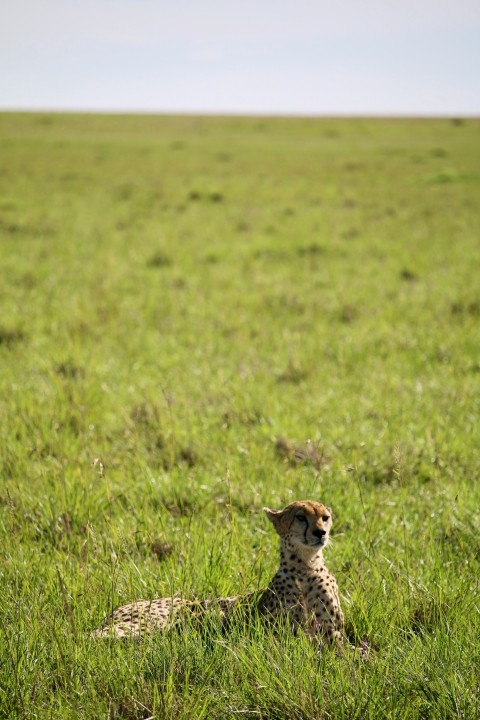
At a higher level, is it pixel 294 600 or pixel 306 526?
pixel 306 526

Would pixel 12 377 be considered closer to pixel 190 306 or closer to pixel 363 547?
pixel 190 306

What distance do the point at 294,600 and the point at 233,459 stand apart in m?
1.79

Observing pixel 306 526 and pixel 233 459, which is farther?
pixel 233 459

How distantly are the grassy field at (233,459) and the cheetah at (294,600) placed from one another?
9cm

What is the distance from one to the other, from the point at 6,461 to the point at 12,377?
6.01ft

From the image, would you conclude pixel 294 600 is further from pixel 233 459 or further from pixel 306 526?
pixel 233 459

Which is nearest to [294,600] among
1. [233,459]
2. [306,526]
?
[306,526]

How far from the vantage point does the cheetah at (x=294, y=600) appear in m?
2.46

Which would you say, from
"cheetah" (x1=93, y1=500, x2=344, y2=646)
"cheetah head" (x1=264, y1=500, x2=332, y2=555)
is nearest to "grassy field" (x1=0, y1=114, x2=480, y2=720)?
"cheetah" (x1=93, y1=500, x2=344, y2=646)

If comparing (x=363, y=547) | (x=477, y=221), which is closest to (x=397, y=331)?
(x=363, y=547)

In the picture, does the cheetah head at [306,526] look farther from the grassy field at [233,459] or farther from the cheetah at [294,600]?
the grassy field at [233,459]

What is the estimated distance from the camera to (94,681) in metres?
2.23

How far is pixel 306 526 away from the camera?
100.0 inches

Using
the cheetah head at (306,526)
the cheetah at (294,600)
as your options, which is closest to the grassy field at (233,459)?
the cheetah at (294,600)
